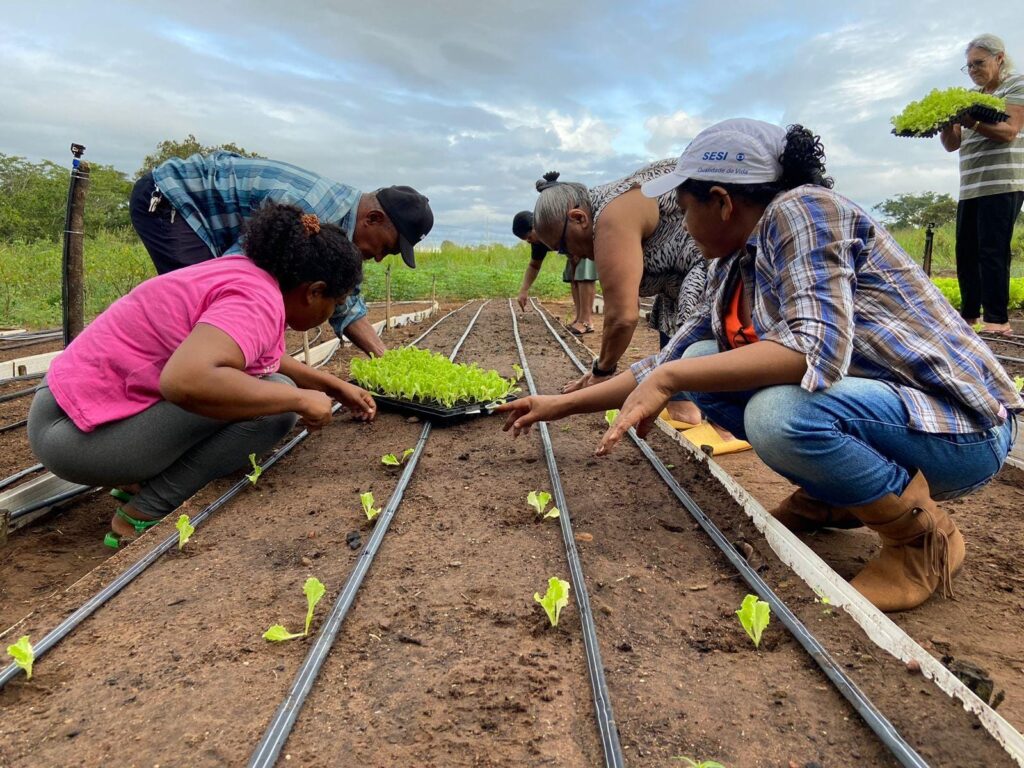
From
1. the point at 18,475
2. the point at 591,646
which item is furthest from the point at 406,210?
the point at 591,646

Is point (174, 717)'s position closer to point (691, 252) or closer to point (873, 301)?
point (873, 301)

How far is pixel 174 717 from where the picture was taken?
1321 millimetres

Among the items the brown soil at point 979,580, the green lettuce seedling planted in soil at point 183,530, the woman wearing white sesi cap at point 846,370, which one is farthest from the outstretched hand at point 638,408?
the green lettuce seedling planted in soil at point 183,530

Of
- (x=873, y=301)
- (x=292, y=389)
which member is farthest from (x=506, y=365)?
(x=873, y=301)

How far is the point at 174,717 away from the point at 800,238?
1743mm

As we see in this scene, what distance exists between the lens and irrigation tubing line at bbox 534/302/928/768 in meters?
1.19

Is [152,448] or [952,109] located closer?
[152,448]

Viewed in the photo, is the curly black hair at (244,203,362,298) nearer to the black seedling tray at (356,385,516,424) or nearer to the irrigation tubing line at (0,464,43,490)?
the black seedling tray at (356,385,516,424)

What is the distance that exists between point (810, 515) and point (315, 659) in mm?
1626

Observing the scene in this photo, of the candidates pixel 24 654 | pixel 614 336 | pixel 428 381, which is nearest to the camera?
pixel 24 654

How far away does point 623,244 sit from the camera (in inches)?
119

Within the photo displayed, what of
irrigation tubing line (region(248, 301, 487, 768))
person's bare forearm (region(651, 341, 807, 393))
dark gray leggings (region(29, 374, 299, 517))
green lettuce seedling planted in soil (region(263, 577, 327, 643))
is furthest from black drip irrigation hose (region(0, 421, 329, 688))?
person's bare forearm (region(651, 341, 807, 393))

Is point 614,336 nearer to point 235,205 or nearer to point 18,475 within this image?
point 235,205

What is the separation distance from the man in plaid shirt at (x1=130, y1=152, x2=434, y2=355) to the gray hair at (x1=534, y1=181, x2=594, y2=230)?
1.77ft
